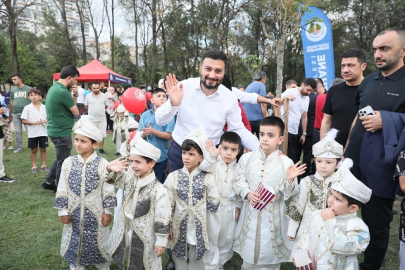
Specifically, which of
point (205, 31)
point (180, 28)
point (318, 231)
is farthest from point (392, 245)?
point (180, 28)

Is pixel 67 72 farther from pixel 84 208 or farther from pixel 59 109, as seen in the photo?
pixel 84 208

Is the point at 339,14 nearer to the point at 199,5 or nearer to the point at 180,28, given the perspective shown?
the point at 199,5

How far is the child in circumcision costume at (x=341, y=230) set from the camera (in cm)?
209

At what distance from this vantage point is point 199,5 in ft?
85.3

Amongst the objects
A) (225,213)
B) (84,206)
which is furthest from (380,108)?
(84,206)

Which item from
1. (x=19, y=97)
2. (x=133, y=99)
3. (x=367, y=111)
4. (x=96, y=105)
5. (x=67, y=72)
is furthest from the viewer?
(x=96, y=105)

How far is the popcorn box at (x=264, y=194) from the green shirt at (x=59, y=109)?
11.6 feet

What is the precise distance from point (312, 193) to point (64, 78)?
161 inches

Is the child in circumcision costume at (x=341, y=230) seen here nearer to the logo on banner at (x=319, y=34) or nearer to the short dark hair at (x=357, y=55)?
the short dark hair at (x=357, y=55)

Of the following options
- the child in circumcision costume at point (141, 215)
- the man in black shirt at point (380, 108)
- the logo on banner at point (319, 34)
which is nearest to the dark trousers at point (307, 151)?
the man in black shirt at point (380, 108)

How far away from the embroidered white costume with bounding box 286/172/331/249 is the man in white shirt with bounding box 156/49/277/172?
0.72m

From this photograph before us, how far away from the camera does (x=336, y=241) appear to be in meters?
2.08

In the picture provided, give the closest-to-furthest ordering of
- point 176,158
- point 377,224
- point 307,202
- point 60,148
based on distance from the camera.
Result: point 377,224 < point 307,202 < point 176,158 < point 60,148

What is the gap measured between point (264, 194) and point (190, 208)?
0.70 metres
